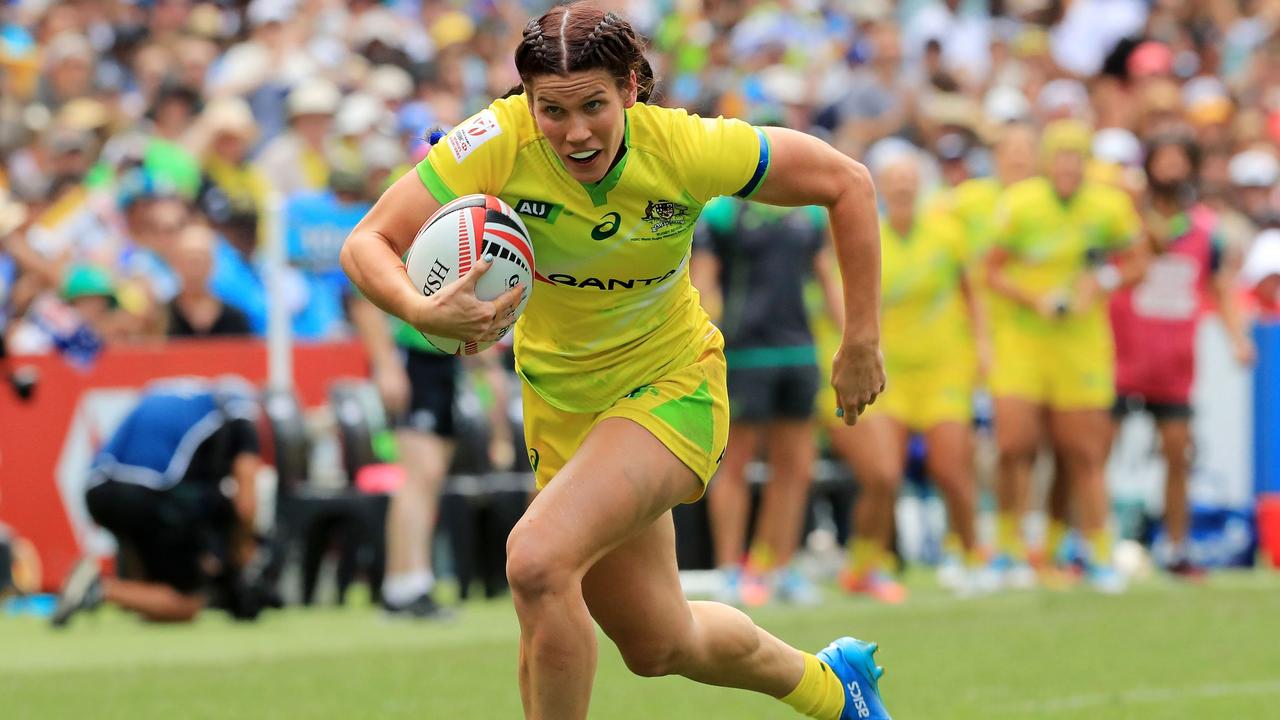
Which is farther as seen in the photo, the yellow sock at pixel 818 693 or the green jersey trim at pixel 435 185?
the yellow sock at pixel 818 693

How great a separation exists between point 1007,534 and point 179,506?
16.9ft

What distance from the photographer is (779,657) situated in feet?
20.4

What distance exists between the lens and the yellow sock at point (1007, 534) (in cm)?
1307

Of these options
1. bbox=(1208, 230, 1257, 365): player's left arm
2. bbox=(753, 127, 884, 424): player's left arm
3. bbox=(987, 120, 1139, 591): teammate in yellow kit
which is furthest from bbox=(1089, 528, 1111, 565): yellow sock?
bbox=(753, 127, 884, 424): player's left arm

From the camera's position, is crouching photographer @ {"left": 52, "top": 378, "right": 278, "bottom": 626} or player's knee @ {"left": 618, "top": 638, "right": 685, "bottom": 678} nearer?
player's knee @ {"left": 618, "top": 638, "right": 685, "bottom": 678}

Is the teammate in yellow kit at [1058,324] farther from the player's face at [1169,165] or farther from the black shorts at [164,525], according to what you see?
the black shorts at [164,525]

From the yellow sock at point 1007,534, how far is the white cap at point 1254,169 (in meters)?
5.74

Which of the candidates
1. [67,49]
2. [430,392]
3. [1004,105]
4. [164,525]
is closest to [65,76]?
[67,49]

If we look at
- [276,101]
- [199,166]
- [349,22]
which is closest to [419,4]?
[349,22]

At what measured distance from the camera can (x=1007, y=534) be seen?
13086 mm

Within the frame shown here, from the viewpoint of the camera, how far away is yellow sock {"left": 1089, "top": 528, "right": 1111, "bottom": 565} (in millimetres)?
12594

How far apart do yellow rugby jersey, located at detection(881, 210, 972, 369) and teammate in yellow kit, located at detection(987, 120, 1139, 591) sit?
31 centimetres

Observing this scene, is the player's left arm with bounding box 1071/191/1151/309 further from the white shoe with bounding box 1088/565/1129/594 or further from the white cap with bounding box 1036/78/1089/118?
the white cap with bounding box 1036/78/1089/118

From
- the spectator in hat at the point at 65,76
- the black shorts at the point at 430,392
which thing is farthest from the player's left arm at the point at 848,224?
the spectator in hat at the point at 65,76
